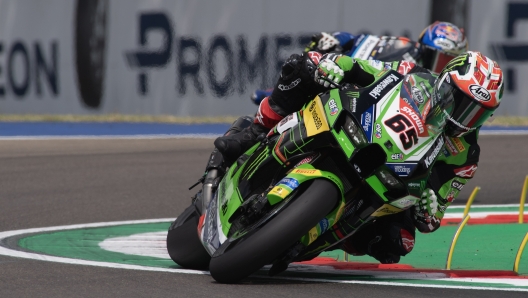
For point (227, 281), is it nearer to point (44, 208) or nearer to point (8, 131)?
point (44, 208)

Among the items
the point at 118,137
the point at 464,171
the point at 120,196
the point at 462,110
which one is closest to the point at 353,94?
the point at 462,110

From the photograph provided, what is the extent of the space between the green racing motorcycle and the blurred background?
34.0 ft

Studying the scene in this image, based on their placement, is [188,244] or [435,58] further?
[435,58]

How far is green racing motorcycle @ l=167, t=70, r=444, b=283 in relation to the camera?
4.56 m

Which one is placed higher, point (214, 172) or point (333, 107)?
point (333, 107)

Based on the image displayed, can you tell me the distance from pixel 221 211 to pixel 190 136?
922 centimetres

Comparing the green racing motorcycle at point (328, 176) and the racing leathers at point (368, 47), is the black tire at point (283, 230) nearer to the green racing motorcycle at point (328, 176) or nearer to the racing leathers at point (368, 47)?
the green racing motorcycle at point (328, 176)

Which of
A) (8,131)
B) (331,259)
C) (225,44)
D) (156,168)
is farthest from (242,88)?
(331,259)

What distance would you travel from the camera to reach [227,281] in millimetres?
4719

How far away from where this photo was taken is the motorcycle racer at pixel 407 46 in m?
8.34

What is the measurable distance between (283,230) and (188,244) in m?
1.10

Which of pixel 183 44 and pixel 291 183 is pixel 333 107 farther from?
pixel 183 44

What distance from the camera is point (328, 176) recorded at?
460cm

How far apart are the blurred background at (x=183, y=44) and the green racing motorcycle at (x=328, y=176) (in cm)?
1036
